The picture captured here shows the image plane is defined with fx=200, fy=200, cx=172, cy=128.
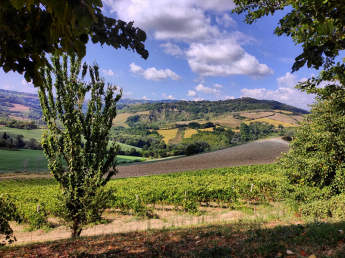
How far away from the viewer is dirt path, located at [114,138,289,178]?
4480cm

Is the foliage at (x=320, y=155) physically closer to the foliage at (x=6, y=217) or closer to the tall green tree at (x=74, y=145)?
the tall green tree at (x=74, y=145)

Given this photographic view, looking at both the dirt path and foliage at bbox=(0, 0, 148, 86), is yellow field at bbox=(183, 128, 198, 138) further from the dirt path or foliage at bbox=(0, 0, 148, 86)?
foliage at bbox=(0, 0, 148, 86)

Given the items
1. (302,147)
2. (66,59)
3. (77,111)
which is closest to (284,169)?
(302,147)

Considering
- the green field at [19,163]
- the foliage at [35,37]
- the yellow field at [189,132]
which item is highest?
the yellow field at [189,132]

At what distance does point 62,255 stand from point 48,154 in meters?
3.76

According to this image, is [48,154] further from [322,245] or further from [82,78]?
[322,245]

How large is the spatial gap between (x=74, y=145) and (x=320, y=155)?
36.6 ft

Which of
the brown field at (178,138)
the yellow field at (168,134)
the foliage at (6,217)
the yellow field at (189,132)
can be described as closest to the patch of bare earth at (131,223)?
the foliage at (6,217)

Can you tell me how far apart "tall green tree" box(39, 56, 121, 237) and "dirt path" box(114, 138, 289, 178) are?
3585cm

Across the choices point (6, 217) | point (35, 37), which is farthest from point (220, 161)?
point (35, 37)

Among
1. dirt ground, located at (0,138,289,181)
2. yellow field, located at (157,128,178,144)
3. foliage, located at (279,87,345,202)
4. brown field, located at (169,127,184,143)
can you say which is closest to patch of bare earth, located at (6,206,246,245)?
foliage, located at (279,87,345,202)

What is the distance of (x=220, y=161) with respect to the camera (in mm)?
49062

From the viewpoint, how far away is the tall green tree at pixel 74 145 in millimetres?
7496

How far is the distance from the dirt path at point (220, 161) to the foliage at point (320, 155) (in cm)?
3374
